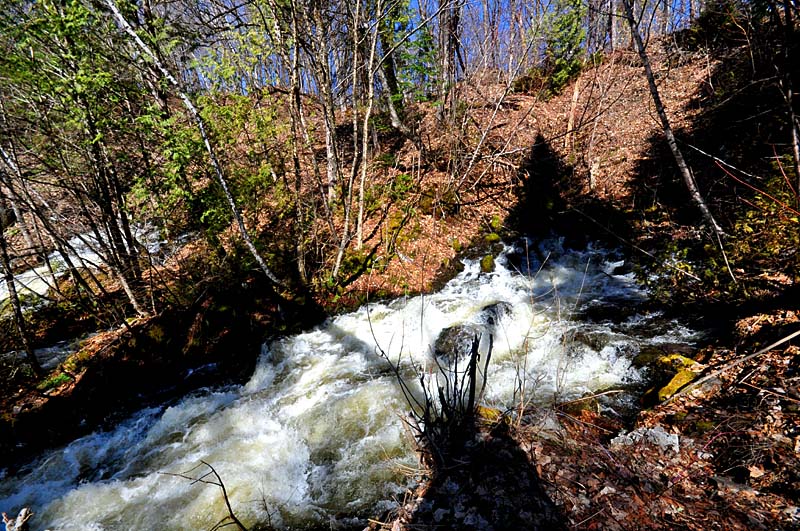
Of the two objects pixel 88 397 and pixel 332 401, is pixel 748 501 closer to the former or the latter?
pixel 332 401

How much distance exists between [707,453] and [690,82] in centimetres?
1393

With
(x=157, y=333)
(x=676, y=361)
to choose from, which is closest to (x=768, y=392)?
(x=676, y=361)

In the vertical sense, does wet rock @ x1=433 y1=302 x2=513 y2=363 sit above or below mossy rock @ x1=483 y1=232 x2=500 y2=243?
below

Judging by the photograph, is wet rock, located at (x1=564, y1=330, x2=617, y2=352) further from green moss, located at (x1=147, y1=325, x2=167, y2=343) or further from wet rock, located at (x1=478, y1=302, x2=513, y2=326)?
green moss, located at (x1=147, y1=325, x2=167, y2=343)

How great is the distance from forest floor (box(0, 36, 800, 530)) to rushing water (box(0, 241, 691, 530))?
0.60 metres

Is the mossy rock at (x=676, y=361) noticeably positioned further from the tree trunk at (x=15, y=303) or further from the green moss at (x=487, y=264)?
the tree trunk at (x=15, y=303)

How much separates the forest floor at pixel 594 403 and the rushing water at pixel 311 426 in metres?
0.60

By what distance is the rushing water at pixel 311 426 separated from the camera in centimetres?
399

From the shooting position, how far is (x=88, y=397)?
18.6 feet

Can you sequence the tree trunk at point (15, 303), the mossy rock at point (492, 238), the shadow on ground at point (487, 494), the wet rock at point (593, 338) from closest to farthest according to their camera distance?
1. the shadow on ground at point (487, 494)
2. the tree trunk at point (15, 303)
3. the wet rock at point (593, 338)
4. the mossy rock at point (492, 238)

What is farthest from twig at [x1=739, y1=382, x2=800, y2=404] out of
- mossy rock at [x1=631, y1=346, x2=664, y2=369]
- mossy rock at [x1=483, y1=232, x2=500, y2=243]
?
mossy rock at [x1=483, y1=232, x2=500, y2=243]

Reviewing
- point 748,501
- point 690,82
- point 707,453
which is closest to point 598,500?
point 748,501

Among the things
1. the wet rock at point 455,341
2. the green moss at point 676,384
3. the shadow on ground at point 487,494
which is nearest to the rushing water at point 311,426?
the wet rock at point 455,341

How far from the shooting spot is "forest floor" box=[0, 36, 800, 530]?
239 centimetres
